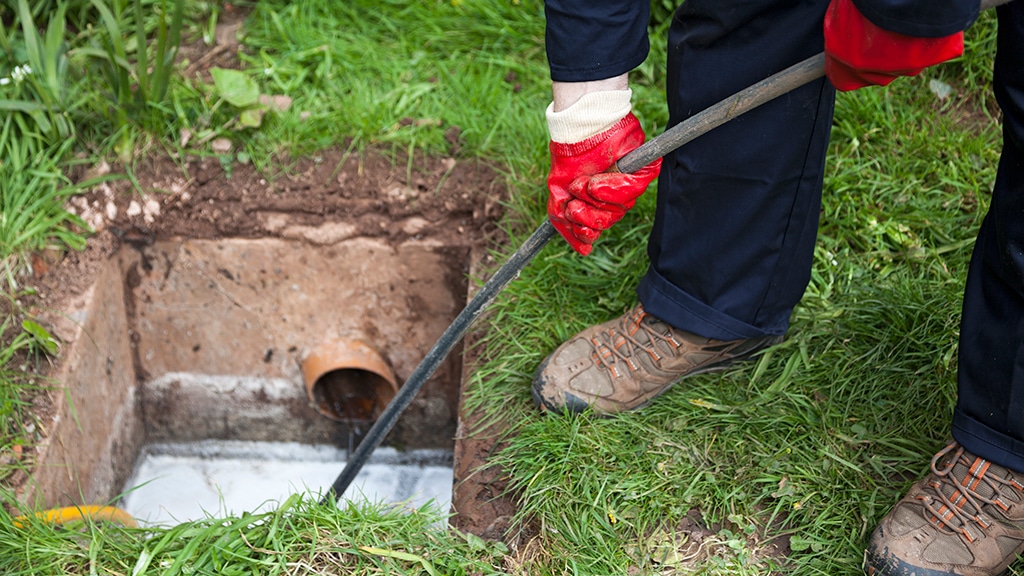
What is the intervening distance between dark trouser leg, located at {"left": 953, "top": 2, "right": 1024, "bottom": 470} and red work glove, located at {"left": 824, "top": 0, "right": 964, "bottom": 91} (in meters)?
0.17

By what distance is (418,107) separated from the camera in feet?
8.50

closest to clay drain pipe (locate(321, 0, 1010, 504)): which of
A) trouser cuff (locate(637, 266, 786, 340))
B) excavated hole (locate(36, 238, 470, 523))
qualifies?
trouser cuff (locate(637, 266, 786, 340))

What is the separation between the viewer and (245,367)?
2.71 metres

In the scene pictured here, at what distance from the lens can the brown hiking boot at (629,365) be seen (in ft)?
6.00

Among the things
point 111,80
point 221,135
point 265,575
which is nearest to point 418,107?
point 221,135

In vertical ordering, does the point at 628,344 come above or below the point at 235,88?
below

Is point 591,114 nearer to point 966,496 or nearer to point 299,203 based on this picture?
point 966,496

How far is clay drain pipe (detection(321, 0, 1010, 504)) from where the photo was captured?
129cm

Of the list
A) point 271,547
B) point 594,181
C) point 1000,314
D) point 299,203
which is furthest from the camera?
point 299,203

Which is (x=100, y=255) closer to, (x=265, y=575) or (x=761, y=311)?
(x=265, y=575)

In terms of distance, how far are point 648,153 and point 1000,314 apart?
0.67 meters

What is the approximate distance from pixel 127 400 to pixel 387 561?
143 cm

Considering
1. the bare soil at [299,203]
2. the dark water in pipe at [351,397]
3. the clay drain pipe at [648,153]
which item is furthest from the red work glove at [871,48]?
the dark water in pipe at [351,397]

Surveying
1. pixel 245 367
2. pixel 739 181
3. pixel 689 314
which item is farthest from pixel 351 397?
pixel 739 181
